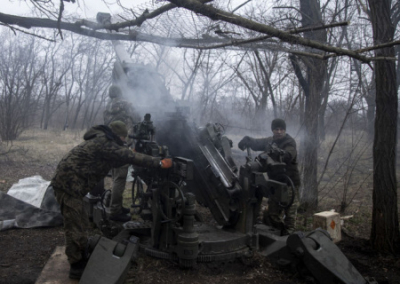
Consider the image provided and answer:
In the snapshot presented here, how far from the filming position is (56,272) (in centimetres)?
435

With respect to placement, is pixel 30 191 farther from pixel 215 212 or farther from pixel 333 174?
pixel 333 174

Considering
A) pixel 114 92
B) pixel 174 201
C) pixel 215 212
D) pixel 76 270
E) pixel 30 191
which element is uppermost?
pixel 114 92

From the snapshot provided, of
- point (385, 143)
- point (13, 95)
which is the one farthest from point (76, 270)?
point (13, 95)

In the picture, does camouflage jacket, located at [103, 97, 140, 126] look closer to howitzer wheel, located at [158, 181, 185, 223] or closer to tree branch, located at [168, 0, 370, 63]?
howitzer wheel, located at [158, 181, 185, 223]

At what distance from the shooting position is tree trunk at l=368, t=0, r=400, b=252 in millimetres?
5277

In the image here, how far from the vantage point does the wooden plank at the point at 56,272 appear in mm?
4145

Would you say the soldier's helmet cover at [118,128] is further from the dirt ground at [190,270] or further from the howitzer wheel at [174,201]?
the dirt ground at [190,270]

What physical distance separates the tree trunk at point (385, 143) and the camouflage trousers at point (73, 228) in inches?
160

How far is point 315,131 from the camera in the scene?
7.66 m

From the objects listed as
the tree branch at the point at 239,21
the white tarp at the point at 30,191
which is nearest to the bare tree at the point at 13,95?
the white tarp at the point at 30,191

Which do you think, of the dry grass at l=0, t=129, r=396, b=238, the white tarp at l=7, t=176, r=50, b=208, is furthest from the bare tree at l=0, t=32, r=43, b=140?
the white tarp at l=7, t=176, r=50, b=208

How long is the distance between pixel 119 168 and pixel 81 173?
1826 mm

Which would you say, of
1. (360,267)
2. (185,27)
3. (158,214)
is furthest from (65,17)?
(360,267)

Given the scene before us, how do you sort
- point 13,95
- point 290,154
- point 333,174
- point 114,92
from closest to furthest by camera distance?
1. point 290,154
2. point 114,92
3. point 333,174
4. point 13,95
